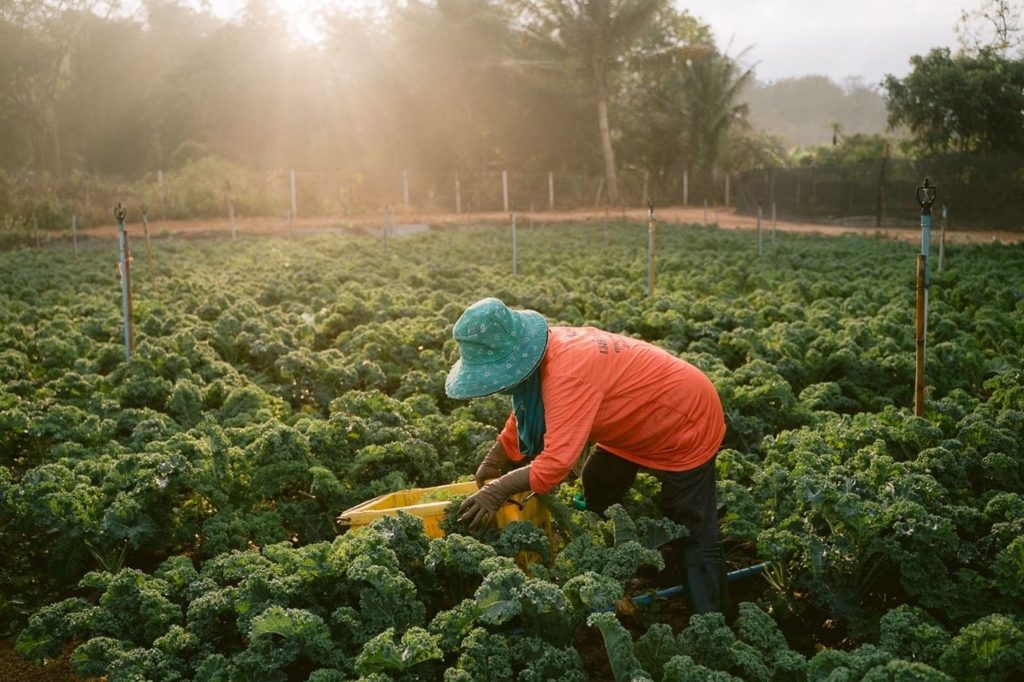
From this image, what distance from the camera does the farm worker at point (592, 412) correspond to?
3.66 m

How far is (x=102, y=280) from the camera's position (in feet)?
46.1

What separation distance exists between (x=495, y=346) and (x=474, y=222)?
26.4 metres

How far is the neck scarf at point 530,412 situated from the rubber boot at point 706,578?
32.7 inches

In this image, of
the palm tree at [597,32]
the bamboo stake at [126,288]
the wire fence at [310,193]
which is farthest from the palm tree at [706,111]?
the bamboo stake at [126,288]

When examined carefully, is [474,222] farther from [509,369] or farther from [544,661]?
[544,661]

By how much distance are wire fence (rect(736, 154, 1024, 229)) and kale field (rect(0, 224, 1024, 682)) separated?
54.4 ft

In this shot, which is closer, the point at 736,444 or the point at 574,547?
the point at 574,547

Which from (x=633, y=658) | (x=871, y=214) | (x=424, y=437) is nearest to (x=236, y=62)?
(x=871, y=214)

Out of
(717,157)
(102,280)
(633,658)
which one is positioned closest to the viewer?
(633,658)

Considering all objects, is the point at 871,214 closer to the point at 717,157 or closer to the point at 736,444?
the point at 717,157

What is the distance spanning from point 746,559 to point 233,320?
5.89 metres

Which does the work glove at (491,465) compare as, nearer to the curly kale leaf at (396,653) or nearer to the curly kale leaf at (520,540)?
the curly kale leaf at (520,540)

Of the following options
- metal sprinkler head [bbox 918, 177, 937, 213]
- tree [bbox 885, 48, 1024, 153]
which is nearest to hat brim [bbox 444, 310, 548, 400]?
metal sprinkler head [bbox 918, 177, 937, 213]

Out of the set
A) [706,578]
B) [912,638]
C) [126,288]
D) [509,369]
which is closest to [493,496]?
[509,369]
